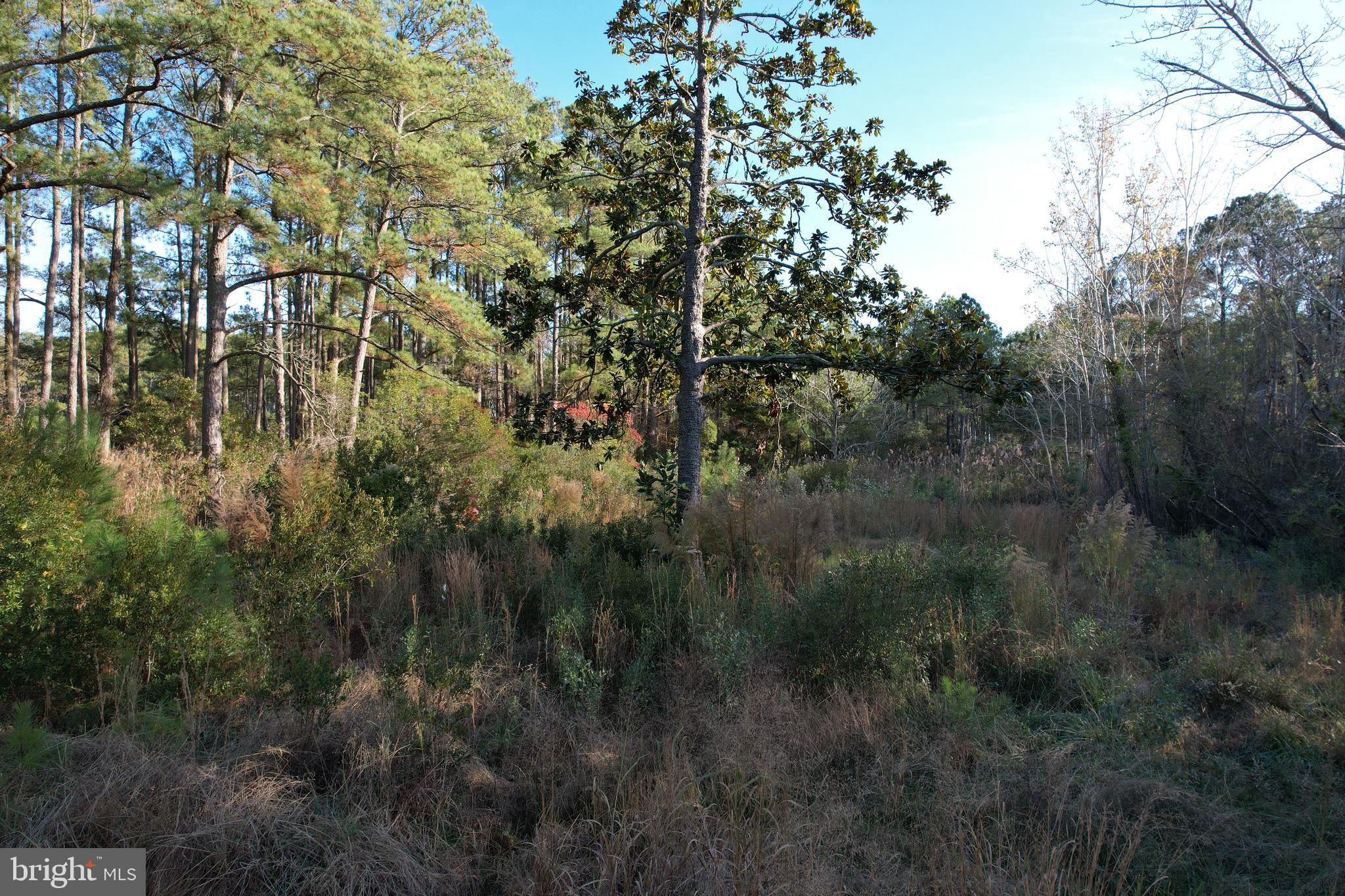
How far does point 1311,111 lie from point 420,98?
1407 centimetres

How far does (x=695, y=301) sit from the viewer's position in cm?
687

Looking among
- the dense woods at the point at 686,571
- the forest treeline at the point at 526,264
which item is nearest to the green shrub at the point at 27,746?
the dense woods at the point at 686,571

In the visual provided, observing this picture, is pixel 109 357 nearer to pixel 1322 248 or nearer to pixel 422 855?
pixel 422 855

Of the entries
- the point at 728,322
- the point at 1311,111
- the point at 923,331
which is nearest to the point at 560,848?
the point at 923,331

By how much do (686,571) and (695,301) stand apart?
9.03 ft

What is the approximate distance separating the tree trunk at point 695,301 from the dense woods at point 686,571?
5cm

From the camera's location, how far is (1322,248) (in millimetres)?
8906

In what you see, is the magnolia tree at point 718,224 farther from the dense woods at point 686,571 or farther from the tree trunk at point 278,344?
the tree trunk at point 278,344

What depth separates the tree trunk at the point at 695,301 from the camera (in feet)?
22.4

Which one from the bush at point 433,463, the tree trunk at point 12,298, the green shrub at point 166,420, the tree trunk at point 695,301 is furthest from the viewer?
the tree trunk at point 12,298

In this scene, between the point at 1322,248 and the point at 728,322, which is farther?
the point at 1322,248

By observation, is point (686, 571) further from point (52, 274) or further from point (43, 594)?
point (52, 274)

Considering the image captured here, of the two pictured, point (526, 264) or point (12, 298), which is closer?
point (526, 264)

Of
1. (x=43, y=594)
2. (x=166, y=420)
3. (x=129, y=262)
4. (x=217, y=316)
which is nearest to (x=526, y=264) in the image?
(x=43, y=594)
